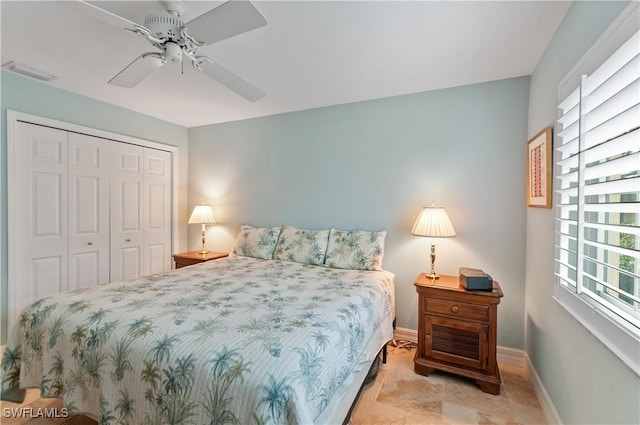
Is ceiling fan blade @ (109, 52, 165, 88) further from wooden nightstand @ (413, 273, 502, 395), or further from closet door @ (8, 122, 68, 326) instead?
wooden nightstand @ (413, 273, 502, 395)

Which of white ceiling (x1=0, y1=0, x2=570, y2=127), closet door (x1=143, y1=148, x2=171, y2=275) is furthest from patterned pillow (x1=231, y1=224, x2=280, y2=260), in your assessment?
white ceiling (x1=0, y1=0, x2=570, y2=127)

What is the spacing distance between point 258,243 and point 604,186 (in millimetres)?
2687

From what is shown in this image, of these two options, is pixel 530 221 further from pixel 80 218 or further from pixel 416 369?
pixel 80 218

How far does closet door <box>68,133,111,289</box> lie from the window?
3962mm

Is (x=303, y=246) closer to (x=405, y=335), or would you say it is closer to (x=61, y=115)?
(x=405, y=335)

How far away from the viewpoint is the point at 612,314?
3.55 feet

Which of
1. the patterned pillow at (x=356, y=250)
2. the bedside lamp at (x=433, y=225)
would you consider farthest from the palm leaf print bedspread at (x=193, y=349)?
the bedside lamp at (x=433, y=225)

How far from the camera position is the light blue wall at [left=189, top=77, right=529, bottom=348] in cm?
240

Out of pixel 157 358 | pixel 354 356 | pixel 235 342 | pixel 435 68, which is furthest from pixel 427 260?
pixel 157 358

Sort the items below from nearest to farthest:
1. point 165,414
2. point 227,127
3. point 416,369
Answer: point 165,414 < point 416,369 < point 227,127

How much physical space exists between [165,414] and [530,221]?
2.60 metres

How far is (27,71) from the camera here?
2.33m

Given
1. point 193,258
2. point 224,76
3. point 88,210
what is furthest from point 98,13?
point 193,258

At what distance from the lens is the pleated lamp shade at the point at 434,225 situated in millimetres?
2287
